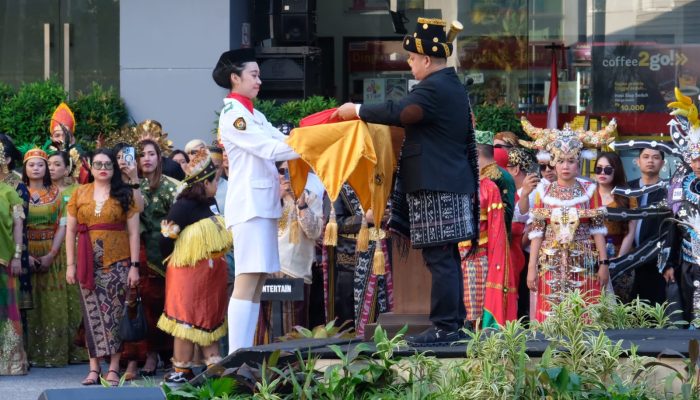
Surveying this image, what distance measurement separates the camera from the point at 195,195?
11.1 m

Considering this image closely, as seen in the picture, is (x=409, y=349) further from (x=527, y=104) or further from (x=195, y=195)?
(x=527, y=104)

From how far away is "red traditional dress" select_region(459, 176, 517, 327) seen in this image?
36.1 feet

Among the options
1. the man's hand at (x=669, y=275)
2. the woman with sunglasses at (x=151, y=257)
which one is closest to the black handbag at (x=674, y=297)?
the man's hand at (x=669, y=275)

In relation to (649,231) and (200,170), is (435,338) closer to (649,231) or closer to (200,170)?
(200,170)

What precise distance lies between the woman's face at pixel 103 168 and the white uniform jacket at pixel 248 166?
→ 2.40 meters

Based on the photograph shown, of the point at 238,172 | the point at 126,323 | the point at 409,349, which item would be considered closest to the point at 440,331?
the point at 409,349

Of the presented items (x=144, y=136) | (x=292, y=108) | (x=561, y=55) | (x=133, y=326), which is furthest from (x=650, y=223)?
(x=561, y=55)

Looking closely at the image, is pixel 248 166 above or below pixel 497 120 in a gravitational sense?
below

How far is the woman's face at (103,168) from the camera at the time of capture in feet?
37.2

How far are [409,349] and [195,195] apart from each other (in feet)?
12.6

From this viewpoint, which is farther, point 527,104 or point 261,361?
point 527,104

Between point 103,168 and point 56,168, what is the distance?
4.31 ft

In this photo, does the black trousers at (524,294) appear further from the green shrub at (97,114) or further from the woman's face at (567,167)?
the green shrub at (97,114)

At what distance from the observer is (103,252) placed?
11414mm
